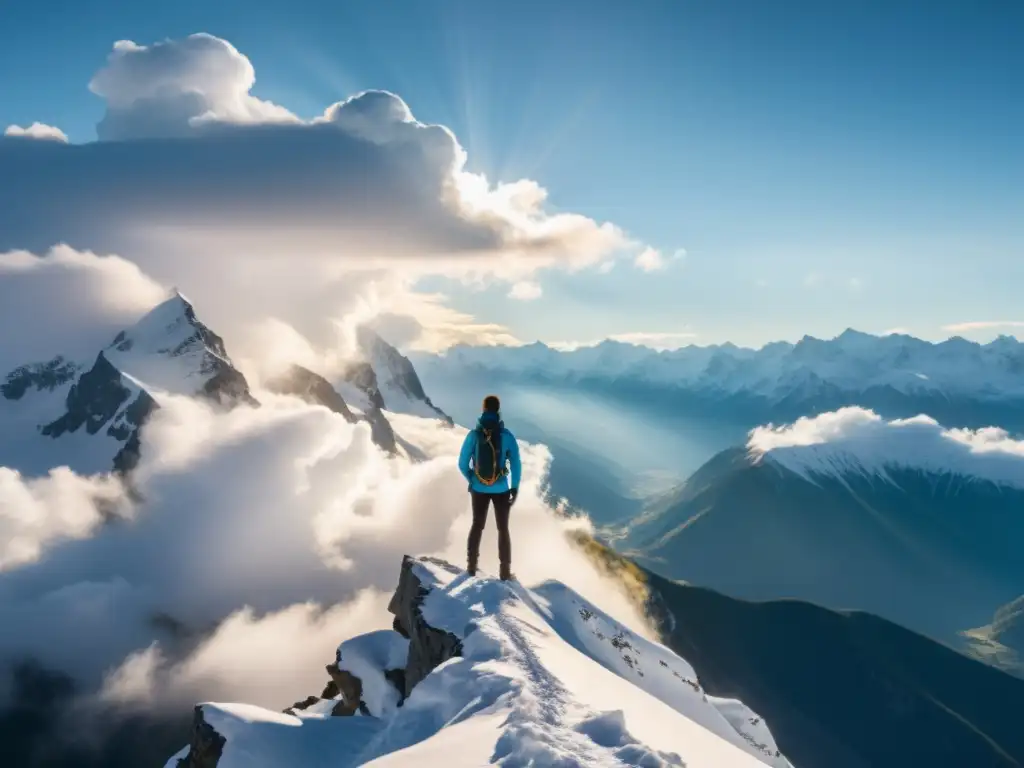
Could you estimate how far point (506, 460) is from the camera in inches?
806

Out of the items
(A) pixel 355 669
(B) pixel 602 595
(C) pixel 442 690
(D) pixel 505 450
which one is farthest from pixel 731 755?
(B) pixel 602 595

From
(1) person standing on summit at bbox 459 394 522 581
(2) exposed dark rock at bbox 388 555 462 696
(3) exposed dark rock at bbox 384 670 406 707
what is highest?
(1) person standing on summit at bbox 459 394 522 581

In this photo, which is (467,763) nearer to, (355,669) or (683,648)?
(355,669)

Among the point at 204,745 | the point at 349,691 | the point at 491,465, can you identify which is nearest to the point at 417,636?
the point at 491,465

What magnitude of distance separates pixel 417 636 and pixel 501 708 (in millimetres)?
8878

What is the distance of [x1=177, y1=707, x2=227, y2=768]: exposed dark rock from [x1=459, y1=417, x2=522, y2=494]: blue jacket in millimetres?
10200

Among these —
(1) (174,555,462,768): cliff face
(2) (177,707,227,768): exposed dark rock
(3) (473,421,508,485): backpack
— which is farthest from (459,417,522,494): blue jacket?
(2) (177,707,227,768): exposed dark rock

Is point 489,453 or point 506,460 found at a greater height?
point 489,453

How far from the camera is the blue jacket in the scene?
2025 centimetres

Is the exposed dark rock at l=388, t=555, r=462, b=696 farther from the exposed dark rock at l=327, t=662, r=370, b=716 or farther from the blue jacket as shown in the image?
the blue jacket

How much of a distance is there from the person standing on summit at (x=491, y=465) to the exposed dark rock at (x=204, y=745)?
375 inches

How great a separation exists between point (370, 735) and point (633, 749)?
33.3ft

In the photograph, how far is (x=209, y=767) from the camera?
17844 millimetres

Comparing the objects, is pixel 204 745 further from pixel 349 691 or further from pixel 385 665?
pixel 385 665
